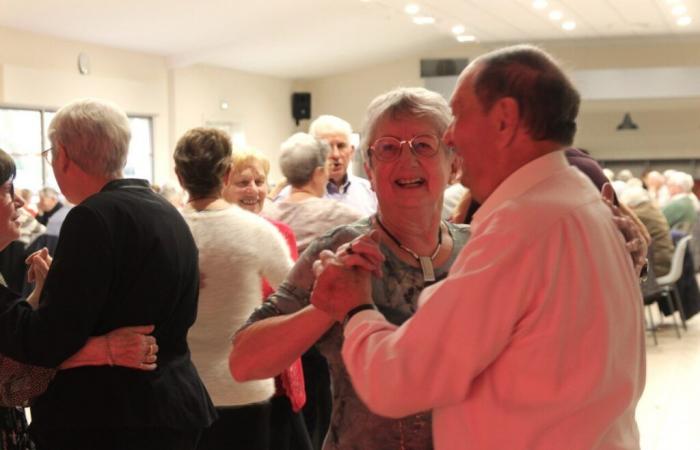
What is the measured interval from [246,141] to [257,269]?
15.5 meters

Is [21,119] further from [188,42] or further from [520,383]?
[520,383]

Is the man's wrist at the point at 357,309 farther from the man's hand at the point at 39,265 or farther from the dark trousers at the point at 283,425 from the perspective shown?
the dark trousers at the point at 283,425

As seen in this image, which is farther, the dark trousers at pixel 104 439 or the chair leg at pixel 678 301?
the chair leg at pixel 678 301

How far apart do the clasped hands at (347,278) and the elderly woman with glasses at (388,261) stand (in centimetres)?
12

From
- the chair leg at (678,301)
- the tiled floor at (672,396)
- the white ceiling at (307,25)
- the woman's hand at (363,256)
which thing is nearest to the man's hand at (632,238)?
the woman's hand at (363,256)

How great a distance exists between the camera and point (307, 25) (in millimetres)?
15750

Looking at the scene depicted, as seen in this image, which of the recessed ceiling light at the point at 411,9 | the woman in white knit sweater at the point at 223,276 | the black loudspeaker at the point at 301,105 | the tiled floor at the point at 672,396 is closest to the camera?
the woman in white knit sweater at the point at 223,276

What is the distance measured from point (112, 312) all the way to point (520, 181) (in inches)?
50.3

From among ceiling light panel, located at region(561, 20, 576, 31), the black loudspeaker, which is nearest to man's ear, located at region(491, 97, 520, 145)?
ceiling light panel, located at region(561, 20, 576, 31)

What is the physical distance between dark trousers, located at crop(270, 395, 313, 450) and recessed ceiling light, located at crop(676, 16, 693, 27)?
14.9 meters

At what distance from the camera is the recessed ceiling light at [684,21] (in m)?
17.1

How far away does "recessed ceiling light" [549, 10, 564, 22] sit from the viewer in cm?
1602

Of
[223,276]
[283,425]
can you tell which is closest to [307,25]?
[283,425]

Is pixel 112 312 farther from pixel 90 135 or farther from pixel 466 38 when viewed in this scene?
pixel 466 38
